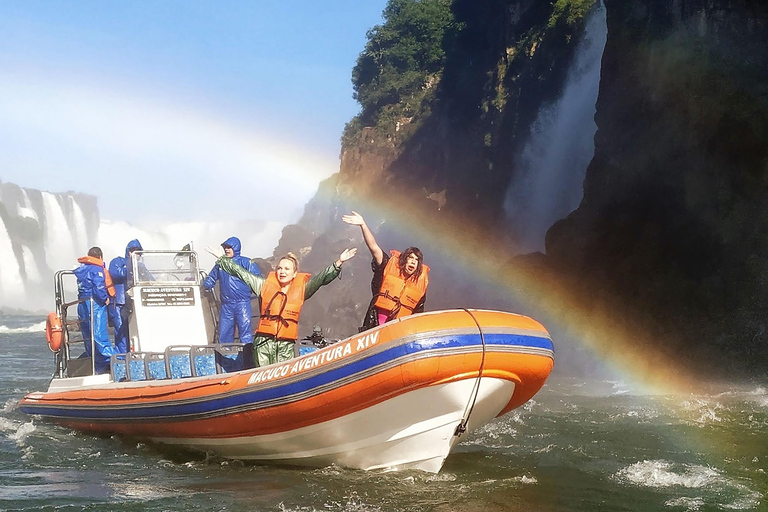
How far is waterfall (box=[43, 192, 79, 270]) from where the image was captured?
216ft

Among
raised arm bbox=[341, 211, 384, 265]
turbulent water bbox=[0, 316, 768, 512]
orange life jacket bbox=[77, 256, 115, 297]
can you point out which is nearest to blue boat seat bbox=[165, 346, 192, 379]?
turbulent water bbox=[0, 316, 768, 512]

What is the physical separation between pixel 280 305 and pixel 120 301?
4.60 m

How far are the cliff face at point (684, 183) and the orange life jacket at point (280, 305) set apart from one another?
445 inches

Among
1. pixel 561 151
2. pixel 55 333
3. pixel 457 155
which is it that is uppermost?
pixel 457 155

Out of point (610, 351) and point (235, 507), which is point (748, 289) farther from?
point (235, 507)

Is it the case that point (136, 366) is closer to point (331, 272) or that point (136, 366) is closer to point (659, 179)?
point (331, 272)

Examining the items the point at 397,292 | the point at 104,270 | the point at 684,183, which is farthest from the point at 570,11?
the point at 397,292

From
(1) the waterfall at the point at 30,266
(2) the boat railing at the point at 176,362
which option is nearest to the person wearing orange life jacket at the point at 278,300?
(2) the boat railing at the point at 176,362

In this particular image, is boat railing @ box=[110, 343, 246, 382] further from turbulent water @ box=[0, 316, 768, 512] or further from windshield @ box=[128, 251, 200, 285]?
windshield @ box=[128, 251, 200, 285]

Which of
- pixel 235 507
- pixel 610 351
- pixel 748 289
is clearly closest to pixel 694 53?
pixel 748 289

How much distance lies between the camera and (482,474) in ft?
27.2

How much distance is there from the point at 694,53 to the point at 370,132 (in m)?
30.9

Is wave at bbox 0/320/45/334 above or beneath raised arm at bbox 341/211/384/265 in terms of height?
above

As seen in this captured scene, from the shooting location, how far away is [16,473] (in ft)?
28.1
